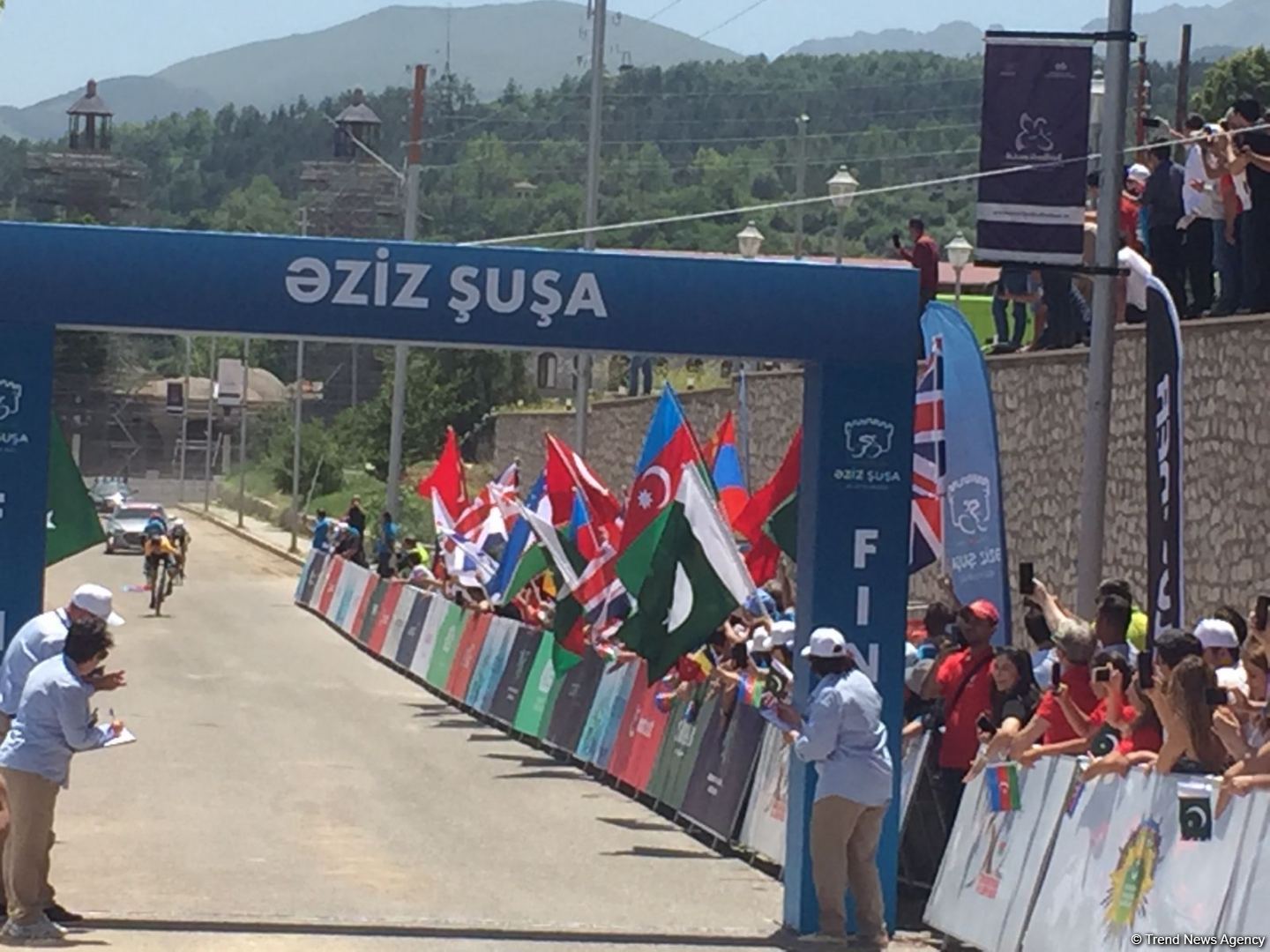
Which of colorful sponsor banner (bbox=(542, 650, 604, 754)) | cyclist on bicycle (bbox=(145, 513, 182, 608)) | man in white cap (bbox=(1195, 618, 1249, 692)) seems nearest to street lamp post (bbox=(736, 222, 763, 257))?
cyclist on bicycle (bbox=(145, 513, 182, 608))

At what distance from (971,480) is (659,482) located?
2.57 meters

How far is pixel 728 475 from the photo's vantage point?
20516 mm

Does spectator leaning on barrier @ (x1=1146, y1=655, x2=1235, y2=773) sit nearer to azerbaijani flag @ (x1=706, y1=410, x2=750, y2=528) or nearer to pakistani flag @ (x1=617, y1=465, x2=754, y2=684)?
pakistani flag @ (x1=617, y1=465, x2=754, y2=684)

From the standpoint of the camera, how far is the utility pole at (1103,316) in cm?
1543

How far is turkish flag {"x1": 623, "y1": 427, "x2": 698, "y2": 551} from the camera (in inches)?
667

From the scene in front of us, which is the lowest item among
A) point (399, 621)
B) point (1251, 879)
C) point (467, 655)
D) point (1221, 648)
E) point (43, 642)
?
point (399, 621)

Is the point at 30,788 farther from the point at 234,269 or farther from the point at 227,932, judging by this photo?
the point at 234,269

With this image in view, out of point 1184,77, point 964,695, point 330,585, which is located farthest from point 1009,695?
point 1184,77

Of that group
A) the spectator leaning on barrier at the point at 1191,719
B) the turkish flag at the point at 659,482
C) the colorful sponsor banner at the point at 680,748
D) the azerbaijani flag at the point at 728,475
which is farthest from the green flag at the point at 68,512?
the spectator leaning on barrier at the point at 1191,719

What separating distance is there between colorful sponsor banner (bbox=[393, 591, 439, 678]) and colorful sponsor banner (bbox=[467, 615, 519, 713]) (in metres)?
4.05

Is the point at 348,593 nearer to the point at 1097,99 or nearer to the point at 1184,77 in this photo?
the point at 1097,99

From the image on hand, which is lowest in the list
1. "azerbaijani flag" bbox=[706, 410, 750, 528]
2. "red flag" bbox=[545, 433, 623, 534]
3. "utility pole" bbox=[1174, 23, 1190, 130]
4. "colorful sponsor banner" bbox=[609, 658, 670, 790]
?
"colorful sponsor banner" bbox=[609, 658, 670, 790]

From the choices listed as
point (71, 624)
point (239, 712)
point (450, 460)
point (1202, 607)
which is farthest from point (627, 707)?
point (450, 460)

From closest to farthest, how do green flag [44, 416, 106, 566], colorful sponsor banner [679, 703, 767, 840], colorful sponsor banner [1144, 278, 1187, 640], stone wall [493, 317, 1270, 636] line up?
colorful sponsor banner [1144, 278, 1187, 640] < green flag [44, 416, 106, 566] < colorful sponsor banner [679, 703, 767, 840] < stone wall [493, 317, 1270, 636]
